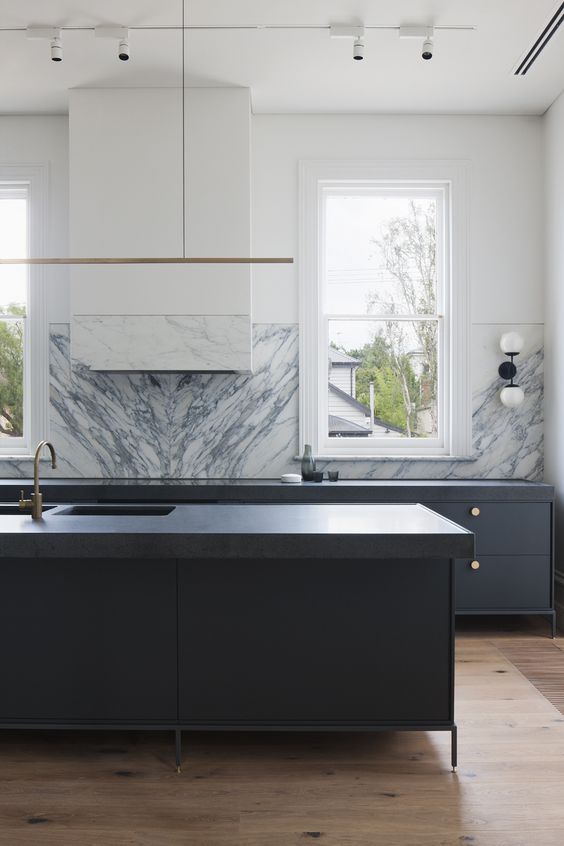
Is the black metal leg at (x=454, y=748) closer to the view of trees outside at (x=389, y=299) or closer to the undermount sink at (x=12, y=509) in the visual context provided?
the undermount sink at (x=12, y=509)

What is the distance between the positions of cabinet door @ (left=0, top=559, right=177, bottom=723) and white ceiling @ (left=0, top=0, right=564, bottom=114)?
278 centimetres

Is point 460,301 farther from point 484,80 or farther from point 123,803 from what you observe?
point 123,803

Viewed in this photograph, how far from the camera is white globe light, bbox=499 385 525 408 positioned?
16.2 ft

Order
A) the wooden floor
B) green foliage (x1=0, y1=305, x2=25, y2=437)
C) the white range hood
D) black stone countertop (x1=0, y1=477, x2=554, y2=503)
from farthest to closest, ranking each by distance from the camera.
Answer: green foliage (x1=0, y1=305, x2=25, y2=437) < the white range hood < black stone countertop (x1=0, y1=477, x2=554, y2=503) < the wooden floor

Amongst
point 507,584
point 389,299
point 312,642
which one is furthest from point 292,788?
point 389,299

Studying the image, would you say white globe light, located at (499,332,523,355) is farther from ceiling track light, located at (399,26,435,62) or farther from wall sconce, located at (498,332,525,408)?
ceiling track light, located at (399,26,435,62)

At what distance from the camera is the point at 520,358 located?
5.07m

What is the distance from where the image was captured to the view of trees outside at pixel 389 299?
17.0ft

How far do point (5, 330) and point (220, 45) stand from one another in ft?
7.84

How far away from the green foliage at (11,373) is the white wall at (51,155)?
1.03 feet

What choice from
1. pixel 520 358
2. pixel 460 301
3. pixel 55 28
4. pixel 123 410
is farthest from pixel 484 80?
pixel 123 410

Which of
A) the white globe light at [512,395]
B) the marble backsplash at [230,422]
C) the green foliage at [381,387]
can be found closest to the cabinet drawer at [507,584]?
the marble backsplash at [230,422]

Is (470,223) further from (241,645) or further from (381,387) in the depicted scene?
(241,645)

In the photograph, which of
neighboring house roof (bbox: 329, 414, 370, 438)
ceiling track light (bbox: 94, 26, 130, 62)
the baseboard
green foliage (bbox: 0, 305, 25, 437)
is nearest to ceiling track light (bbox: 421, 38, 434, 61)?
ceiling track light (bbox: 94, 26, 130, 62)
